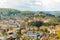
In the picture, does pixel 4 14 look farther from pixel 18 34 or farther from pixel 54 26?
pixel 54 26

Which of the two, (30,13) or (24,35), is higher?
(30,13)

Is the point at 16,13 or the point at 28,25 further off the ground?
the point at 16,13

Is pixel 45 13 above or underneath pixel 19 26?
above

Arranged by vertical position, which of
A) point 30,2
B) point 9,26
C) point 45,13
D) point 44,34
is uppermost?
point 30,2

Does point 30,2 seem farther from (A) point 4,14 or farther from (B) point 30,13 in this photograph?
(A) point 4,14

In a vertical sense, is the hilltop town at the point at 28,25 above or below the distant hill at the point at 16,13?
below

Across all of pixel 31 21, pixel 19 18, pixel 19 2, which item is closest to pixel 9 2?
pixel 19 2

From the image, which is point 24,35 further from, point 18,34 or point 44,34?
point 44,34

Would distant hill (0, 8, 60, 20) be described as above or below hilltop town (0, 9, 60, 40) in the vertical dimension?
above

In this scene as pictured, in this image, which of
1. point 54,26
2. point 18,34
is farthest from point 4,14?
point 54,26
